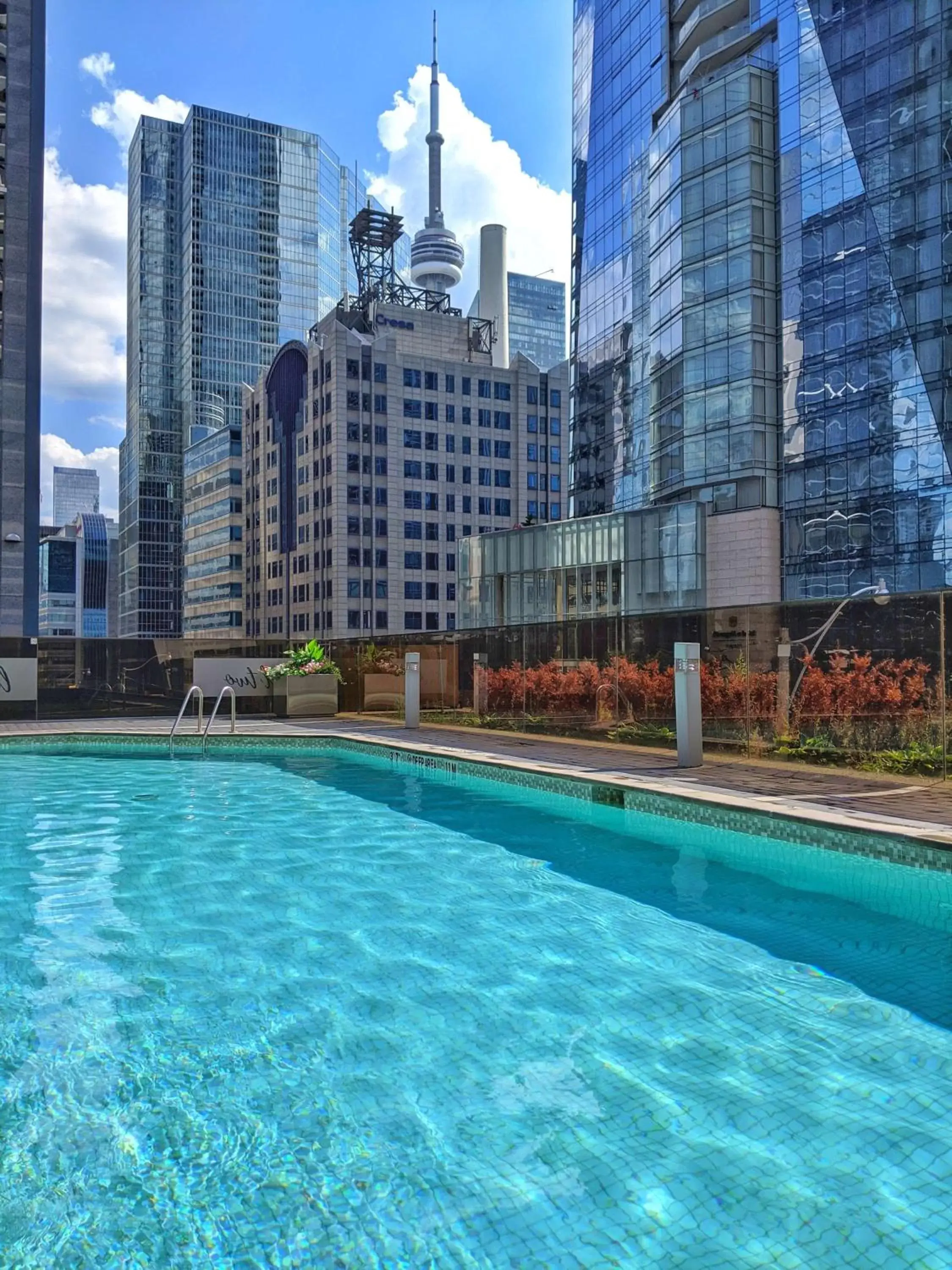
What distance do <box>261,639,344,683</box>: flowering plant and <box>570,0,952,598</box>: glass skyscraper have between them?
26651 millimetres

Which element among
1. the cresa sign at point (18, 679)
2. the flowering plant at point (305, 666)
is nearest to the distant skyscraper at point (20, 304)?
the cresa sign at point (18, 679)

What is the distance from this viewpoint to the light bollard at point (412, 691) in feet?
71.9

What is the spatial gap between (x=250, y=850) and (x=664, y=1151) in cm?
701

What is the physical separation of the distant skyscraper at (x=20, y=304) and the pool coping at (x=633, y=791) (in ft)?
132

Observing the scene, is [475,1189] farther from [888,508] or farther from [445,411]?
[445,411]

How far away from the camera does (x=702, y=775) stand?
42.0 feet

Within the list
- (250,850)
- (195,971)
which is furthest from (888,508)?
(195,971)

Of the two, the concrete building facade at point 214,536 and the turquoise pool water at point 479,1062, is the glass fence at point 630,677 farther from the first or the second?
the concrete building facade at point 214,536

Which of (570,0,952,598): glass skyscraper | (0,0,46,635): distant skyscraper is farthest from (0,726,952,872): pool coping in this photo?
(0,0,46,635): distant skyscraper

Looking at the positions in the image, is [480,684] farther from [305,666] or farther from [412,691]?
[305,666]

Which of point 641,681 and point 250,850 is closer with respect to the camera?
point 250,850

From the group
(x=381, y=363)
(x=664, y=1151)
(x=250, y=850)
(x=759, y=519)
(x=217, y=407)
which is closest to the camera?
(x=664, y=1151)

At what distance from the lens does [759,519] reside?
45312mm

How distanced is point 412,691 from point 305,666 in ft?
16.4
